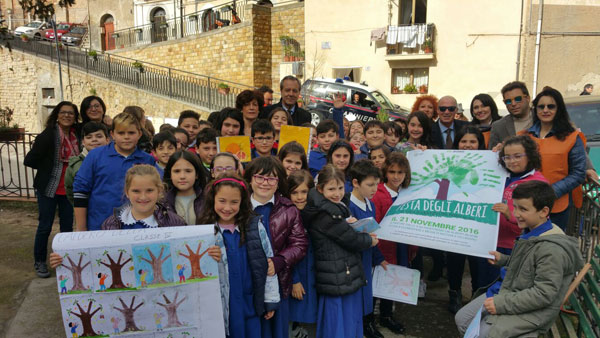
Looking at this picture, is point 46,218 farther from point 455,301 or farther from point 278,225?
point 455,301

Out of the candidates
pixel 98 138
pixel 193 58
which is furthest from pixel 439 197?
pixel 193 58

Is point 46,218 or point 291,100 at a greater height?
point 291,100

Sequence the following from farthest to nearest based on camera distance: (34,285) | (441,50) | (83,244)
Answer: (441,50) < (34,285) < (83,244)

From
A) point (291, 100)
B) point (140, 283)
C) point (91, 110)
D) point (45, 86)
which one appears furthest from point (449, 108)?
point (45, 86)

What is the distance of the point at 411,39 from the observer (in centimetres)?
1812

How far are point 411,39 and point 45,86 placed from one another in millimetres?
21476

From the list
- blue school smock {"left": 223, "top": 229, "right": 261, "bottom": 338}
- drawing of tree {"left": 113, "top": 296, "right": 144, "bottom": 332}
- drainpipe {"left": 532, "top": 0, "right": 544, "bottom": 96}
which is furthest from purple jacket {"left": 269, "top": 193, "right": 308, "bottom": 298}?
drainpipe {"left": 532, "top": 0, "right": 544, "bottom": 96}

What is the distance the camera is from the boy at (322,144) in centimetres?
433

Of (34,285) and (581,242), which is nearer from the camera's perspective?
(581,242)

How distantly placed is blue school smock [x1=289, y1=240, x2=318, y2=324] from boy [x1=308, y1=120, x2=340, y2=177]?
4.04 feet

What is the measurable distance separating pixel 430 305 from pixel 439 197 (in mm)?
1361

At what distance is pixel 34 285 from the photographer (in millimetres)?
4703

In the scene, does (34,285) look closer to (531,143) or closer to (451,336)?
(451,336)

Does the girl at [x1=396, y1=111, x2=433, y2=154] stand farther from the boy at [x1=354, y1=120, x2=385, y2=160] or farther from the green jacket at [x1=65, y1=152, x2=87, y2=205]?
the green jacket at [x1=65, y1=152, x2=87, y2=205]
